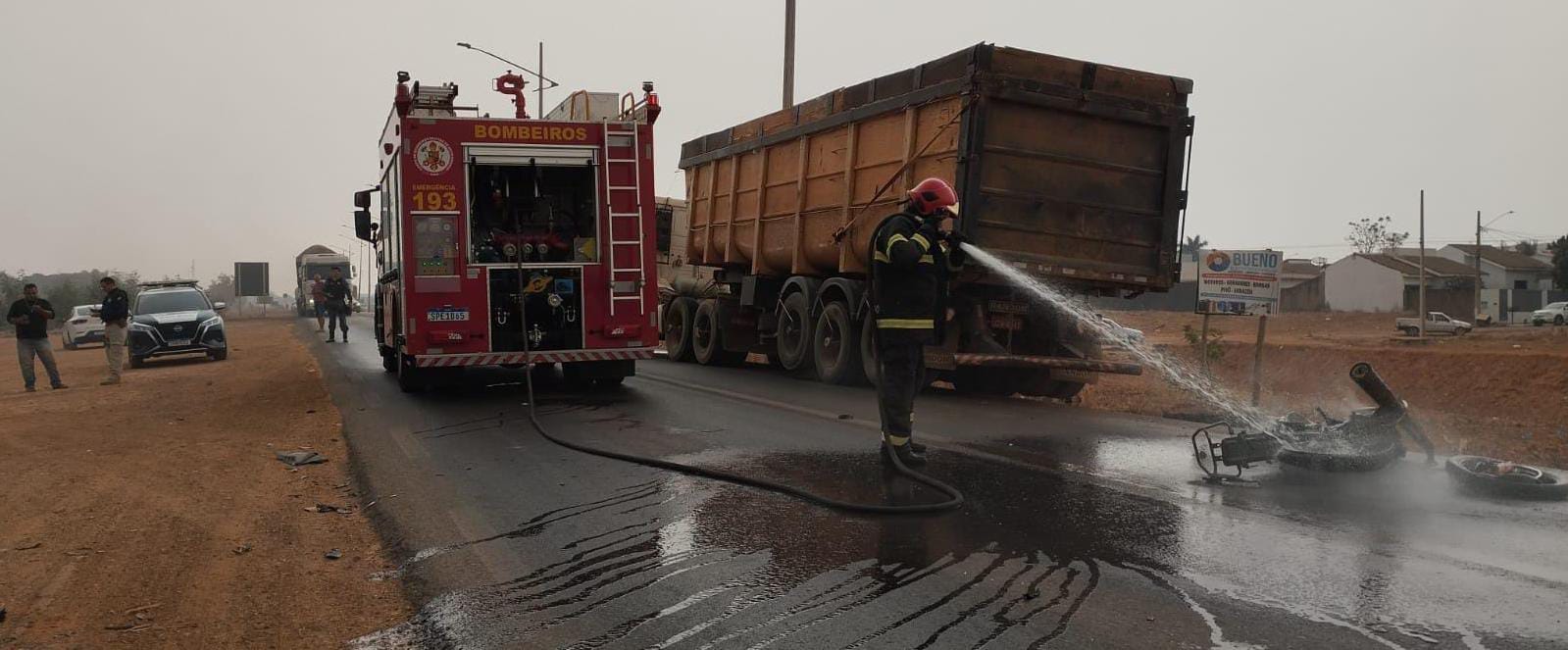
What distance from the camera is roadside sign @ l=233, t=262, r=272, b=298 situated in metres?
59.0

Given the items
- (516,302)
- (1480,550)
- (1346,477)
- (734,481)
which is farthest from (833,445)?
(516,302)

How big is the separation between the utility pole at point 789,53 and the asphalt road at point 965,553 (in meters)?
16.6

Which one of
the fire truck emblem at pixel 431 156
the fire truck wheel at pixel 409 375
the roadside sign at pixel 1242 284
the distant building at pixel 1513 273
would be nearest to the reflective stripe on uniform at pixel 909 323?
the fire truck emblem at pixel 431 156

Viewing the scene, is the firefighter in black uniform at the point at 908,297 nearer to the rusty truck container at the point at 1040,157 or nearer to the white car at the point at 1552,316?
the rusty truck container at the point at 1040,157

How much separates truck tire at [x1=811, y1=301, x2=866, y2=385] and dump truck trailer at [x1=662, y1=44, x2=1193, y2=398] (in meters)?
0.02

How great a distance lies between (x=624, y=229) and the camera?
11.5 m

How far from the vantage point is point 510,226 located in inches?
492

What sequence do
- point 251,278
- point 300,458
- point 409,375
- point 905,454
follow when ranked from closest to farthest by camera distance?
point 905,454 < point 300,458 < point 409,375 < point 251,278

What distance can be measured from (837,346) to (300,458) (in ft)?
21.9

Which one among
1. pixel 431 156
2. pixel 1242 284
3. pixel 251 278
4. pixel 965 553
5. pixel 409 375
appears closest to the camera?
pixel 965 553

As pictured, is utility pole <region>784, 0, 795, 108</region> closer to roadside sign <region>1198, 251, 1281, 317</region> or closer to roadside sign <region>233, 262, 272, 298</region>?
roadside sign <region>1198, 251, 1281, 317</region>

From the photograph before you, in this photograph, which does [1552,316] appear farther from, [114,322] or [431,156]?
A: [114,322]

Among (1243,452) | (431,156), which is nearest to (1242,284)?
(1243,452)

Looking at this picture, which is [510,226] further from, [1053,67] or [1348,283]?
[1348,283]
